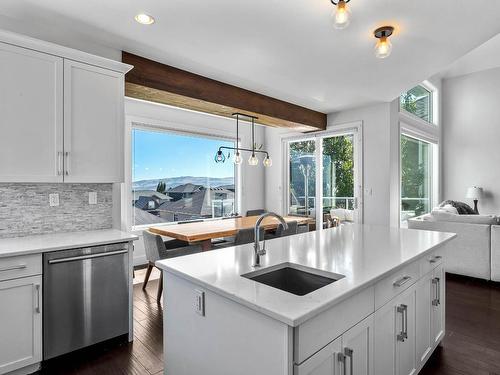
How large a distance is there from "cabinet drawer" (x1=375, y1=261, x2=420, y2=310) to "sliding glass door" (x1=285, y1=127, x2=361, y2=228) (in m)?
3.44

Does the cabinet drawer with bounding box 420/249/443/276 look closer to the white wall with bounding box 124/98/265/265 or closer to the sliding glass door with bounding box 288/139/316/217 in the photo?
the sliding glass door with bounding box 288/139/316/217

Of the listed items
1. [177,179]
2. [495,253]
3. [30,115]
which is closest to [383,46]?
[30,115]

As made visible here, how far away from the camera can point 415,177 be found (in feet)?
20.0

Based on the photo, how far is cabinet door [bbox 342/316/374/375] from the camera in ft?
4.11

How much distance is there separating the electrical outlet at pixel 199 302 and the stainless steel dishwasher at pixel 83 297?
130cm

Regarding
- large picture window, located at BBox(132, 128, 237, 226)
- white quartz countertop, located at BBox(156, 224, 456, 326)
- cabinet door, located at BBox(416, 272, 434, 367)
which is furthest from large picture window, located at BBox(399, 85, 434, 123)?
cabinet door, located at BBox(416, 272, 434, 367)

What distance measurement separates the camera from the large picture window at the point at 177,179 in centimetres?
491

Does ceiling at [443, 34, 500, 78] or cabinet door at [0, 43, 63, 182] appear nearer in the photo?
cabinet door at [0, 43, 63, 182]

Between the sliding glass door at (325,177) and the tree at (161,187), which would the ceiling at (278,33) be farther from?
the tree at (161,187)

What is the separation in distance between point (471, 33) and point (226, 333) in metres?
→ 3.46

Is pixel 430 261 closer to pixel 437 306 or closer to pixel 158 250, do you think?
pixel 437 306

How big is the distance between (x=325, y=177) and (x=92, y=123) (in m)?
4.26

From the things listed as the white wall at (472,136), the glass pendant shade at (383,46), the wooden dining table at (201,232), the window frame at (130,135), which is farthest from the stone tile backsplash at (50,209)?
the white wall at (472,136)

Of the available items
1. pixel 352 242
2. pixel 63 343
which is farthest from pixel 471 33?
pixel 63 343
